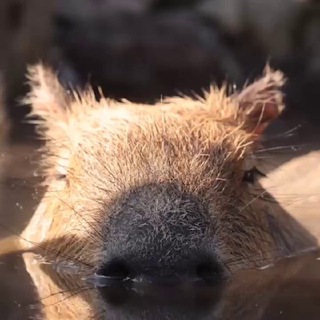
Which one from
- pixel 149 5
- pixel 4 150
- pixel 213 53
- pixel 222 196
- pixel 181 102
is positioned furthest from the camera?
pixel 149 5

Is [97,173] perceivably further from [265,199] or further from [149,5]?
[149,5]

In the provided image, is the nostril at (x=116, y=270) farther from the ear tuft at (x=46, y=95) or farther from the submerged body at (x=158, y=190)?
the ear tuft at (x=46, y=95)

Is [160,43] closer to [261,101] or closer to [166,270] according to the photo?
[261,101]

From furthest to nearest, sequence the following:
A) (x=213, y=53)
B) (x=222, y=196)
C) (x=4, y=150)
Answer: (x=213, y=53)
(x=4, y=150)
(x=222, y=196)

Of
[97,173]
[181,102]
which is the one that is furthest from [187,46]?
[97,173]

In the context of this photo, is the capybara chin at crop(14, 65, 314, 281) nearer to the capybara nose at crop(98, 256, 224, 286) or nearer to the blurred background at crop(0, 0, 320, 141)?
the capybara nose at crop(98, 256, 224, 286)

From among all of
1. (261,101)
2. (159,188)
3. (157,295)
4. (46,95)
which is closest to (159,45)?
(46,95)

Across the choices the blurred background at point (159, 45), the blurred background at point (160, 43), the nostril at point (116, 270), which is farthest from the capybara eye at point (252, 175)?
the blurred background at point (160, 43)
